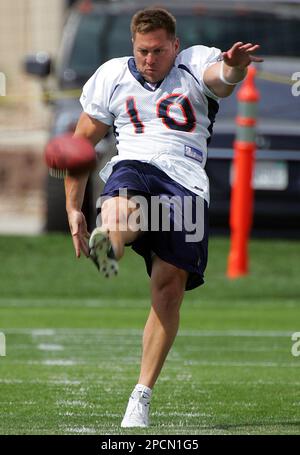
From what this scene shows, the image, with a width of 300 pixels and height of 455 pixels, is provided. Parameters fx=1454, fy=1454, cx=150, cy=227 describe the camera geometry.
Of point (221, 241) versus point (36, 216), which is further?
point (36, 216)

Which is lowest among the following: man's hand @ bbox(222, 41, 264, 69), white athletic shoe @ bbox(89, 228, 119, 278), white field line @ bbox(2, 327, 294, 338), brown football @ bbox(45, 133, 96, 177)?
white field line @ bbox(2, 327, 294, 338)

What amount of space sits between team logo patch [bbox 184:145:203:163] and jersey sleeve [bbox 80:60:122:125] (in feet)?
1.32

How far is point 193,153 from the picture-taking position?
22.1 ft

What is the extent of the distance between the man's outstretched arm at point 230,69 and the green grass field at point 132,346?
153 centimetres

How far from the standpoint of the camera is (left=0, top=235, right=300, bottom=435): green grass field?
6922 mm

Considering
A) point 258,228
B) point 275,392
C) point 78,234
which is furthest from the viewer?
point 258,228

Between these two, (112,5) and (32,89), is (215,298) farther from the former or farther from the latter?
(32,89)

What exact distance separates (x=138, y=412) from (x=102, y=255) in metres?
0.81

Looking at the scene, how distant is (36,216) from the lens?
21.7 meters

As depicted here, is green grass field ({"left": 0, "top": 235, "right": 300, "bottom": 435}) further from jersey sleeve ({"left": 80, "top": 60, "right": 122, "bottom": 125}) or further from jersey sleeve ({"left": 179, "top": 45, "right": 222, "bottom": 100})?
jersey sleeve ({"left": 179, "top": 45, "right": 222, "bottom": 100})

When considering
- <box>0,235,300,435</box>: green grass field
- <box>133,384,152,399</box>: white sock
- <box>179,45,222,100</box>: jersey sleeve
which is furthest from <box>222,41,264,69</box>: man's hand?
<box>0,235,300,435</box>: green grass field

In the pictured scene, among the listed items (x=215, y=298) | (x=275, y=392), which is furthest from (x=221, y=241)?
(x=275, y=392)
